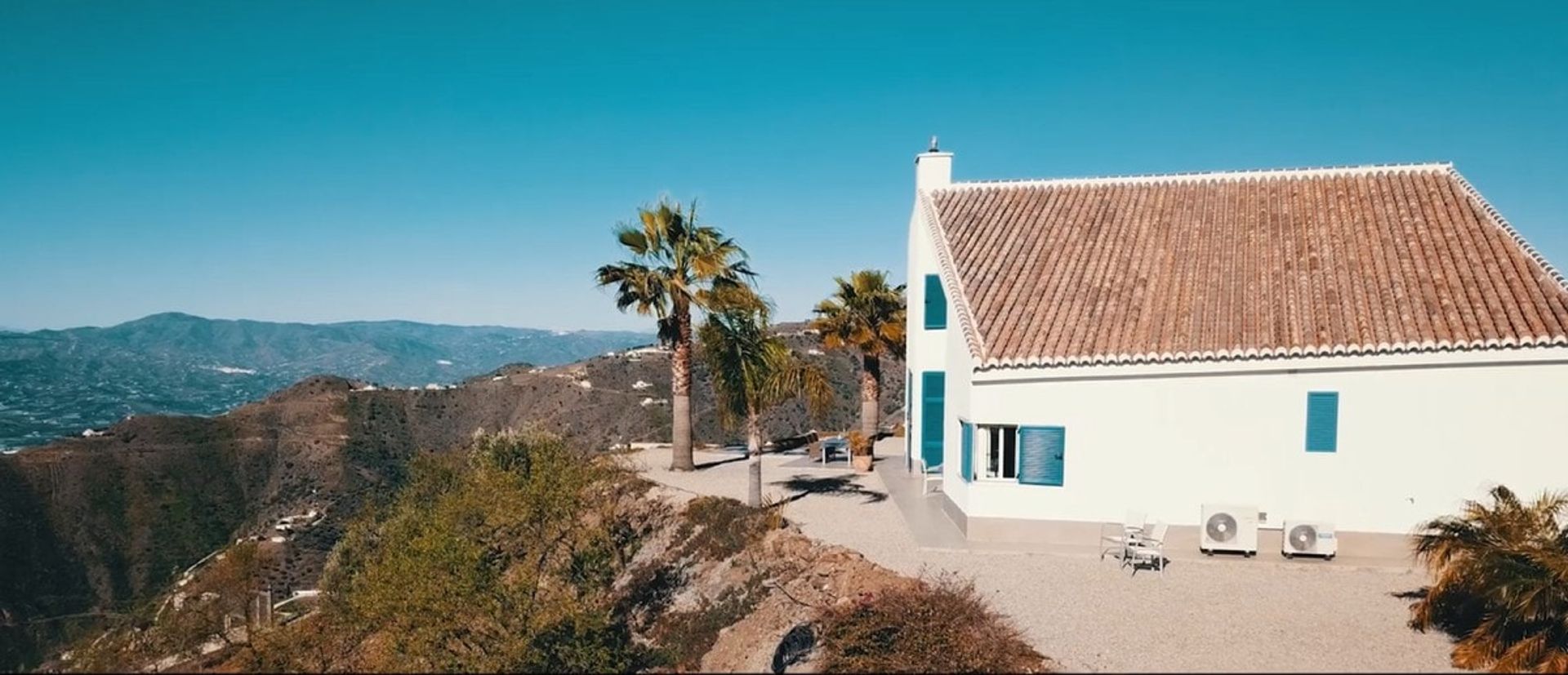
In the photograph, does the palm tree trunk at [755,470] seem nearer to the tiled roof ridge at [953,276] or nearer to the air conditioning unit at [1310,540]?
the tiled roof ridge at [953,276]

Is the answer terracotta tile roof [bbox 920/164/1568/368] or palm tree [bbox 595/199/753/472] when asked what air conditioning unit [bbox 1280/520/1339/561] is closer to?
terracotta tile roof [bbox 920/164/1568/368]

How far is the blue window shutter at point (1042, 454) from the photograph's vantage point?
13.5m

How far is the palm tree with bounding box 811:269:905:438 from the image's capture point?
2312 cm

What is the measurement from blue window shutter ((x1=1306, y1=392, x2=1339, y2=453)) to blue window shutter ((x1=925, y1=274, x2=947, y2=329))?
7.12m

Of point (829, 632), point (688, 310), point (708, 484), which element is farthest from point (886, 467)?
point (829, 632)

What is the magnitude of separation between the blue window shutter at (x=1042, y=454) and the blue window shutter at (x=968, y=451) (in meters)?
0.79

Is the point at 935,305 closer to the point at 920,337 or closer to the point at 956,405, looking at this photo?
the point at 920,337

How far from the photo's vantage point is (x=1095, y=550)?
1341cm

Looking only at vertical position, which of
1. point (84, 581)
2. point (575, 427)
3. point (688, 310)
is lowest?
point (84, 581)

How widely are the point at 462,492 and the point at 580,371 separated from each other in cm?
5591

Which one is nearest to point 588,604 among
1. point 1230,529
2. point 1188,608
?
point 1188,608

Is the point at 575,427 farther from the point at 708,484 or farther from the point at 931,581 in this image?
the point at 931,581

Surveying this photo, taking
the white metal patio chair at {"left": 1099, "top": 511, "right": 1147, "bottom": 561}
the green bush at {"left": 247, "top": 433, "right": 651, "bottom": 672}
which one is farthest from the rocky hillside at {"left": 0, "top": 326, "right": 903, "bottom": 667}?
the white metal patio chair at {"left": 1099, "top": 511, "right": 1147, "bottom": 561}


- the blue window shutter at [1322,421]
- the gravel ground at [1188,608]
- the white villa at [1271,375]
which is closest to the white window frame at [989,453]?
the white villa at [1271,375]
